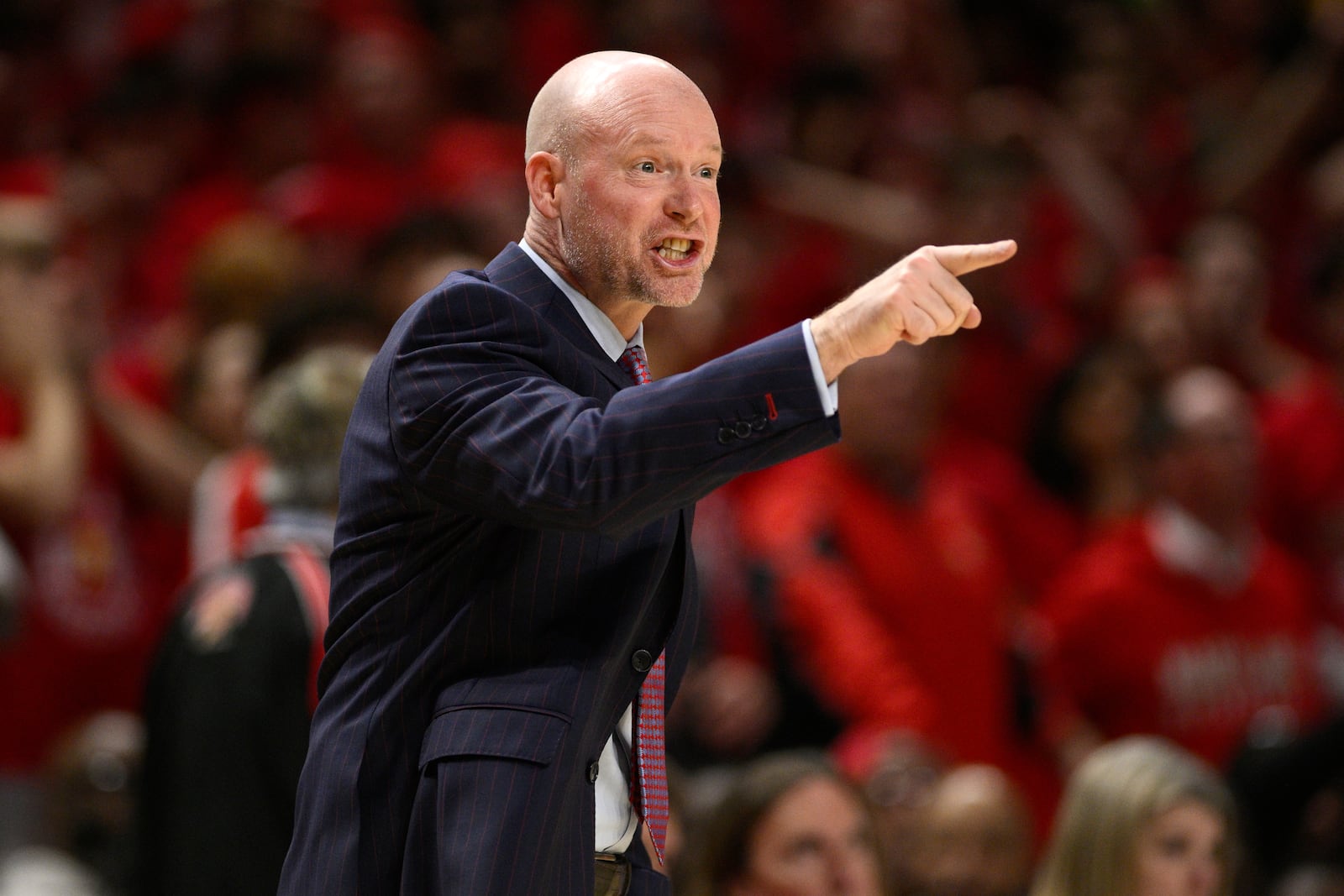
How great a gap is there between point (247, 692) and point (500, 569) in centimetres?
135

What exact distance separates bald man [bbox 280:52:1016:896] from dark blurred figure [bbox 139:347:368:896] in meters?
1.08

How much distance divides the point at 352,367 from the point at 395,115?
289 cm

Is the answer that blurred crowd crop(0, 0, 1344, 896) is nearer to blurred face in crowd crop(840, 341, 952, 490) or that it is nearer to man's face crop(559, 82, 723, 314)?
blurred face in crowd crop(840, 341, 952, 490)

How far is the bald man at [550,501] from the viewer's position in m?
1.83

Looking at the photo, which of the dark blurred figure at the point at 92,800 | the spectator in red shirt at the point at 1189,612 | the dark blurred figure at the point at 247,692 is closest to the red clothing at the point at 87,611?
the dark blurred figure at the point at 92,800

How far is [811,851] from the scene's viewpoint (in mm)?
3600

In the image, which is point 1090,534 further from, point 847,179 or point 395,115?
point 395,115

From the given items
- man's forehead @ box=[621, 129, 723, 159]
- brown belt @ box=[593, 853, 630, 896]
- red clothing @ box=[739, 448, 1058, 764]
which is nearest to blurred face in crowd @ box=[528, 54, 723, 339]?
man's forehead @ box=[621, 129, 723, 159]

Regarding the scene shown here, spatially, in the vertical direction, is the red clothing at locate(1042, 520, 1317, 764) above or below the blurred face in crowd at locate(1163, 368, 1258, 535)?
below

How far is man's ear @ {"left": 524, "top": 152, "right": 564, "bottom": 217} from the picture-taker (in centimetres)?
209

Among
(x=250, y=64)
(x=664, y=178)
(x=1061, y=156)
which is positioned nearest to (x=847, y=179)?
(x=1061, y=156)

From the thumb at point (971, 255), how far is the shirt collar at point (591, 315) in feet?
1.40

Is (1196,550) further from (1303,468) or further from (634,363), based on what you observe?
(634,363)

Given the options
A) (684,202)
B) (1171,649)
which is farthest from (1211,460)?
(684,202)
